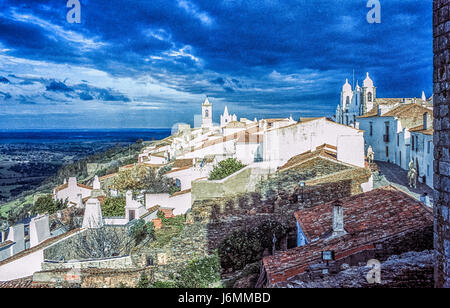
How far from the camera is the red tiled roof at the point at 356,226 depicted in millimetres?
3926

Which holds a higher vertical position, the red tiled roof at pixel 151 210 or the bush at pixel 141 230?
the red tiled roof at pixel 151 210

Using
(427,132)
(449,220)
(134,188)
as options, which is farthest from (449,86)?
(134,188)

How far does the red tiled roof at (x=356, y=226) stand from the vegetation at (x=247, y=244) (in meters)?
1.24

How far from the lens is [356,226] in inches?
191

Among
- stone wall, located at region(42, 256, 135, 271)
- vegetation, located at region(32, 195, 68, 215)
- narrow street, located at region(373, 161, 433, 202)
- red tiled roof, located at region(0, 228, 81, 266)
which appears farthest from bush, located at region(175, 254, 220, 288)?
vegetation, located at region(32, 195, 68, 215)

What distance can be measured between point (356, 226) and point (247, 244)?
2.73 meters

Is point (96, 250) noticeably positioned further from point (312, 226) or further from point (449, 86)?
point (449, 86)

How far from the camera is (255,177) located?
28.8 ft

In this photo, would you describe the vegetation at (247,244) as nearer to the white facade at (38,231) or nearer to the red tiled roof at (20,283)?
the red tiled roof at (20,283)

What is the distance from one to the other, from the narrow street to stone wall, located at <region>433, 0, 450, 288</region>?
523cm

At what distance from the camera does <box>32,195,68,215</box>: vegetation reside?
10.8 metres

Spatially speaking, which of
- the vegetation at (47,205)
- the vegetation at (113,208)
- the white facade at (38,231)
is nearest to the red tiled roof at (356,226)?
the vegetation at (113,208)

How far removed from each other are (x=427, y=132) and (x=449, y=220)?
881cm
